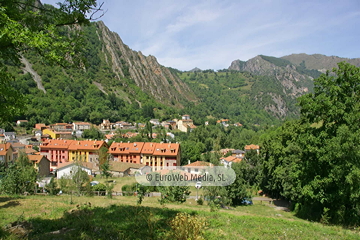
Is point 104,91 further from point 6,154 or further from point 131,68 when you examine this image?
point 6,154

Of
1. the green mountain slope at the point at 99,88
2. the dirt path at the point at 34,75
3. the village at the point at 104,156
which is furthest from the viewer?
the dirt path at the point at 34,75

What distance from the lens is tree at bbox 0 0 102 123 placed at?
15.0 ft

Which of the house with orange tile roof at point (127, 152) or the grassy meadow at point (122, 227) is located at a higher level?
the grassy meadow at point (122, 227)

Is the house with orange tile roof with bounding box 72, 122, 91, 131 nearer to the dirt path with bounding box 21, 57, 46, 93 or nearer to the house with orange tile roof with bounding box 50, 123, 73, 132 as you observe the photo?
the house with orange tile roof with bounding box 50, 123, 73, 132

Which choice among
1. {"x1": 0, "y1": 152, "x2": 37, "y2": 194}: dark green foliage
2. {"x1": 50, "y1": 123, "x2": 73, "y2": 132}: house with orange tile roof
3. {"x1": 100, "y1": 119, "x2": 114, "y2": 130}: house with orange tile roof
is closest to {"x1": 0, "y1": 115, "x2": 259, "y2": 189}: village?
{"x1": 50, "y1": 123, "x2": 73, "y2": 132}: house with orange tile roof

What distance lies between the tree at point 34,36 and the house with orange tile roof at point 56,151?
180 feet

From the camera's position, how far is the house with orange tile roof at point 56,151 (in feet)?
182

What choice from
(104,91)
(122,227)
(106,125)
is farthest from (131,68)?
(122,227)

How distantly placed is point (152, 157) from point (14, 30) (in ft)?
157

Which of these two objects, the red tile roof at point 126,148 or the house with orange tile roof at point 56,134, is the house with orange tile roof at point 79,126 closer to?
the house with orange tile roof at point 56,134

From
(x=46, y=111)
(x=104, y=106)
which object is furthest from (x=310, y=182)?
(x=104, y=106)

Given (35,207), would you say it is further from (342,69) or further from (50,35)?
(342,69)

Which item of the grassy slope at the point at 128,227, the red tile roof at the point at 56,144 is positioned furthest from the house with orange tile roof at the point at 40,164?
the grassy slope at the point at 128,227

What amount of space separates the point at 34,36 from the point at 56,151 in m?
58.3
